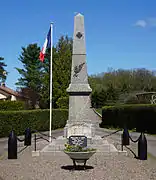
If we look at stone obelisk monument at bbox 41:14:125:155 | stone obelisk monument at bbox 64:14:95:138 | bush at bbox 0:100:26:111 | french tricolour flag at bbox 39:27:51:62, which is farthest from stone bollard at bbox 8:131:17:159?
bush at bbox 0:100:26:111

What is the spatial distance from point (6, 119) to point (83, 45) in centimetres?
998

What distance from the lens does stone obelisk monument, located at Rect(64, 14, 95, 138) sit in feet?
49.9

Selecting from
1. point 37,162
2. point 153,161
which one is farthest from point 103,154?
point 37,162

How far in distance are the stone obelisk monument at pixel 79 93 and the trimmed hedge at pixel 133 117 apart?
38.2 ft

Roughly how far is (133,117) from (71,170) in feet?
65.7

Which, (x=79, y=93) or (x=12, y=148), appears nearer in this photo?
(x=12, y=148)

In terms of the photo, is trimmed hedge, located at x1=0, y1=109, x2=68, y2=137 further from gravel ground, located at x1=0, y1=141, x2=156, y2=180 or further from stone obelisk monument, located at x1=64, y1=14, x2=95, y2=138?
gravel ground, located at x1=0, y1=141, x2=156, y2=180

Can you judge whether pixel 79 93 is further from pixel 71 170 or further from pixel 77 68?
pixel 71 170

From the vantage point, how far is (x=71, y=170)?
1006 cm

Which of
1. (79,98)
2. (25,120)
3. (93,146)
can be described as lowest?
(93,146)

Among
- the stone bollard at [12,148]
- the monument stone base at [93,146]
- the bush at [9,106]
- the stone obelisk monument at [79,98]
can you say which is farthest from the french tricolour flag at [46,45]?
the bush at [9,106]

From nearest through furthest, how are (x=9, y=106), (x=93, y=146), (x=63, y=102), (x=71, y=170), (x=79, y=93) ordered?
(x=71, y=170) < (x=93, y=146) < (x=79, y=93) < (x=9, y=106) < (x=63, y=102)

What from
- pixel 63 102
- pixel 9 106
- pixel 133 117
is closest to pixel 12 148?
pixel 133 117

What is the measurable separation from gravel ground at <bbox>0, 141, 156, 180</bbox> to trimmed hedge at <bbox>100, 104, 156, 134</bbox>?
13838 millimetres
